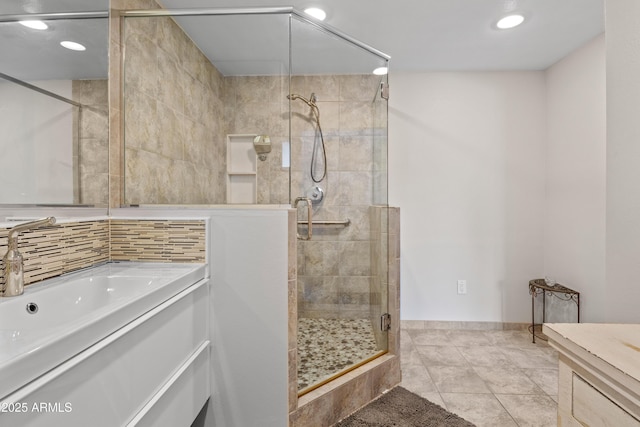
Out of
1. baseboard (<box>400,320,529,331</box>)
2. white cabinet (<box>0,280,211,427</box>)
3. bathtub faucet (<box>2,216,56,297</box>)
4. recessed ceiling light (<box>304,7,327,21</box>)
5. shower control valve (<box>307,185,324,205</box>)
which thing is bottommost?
baseboard (<box>400,320,529,331</box>)

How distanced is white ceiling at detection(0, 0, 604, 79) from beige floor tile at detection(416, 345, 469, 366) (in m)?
2.32

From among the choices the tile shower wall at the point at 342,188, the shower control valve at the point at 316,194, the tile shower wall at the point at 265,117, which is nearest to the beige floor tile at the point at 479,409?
the tile shower wall at the point at 342,188

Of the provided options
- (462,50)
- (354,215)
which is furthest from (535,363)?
(462,50)

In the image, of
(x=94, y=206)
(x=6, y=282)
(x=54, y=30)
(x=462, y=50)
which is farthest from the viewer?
(x=462, y=50)

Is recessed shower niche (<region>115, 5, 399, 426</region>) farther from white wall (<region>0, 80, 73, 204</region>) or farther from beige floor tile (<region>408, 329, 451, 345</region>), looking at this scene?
beige floor tile (<region>408, 329, 451, 345</region>)

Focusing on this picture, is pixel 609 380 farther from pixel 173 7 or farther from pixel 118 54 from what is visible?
pixel 173 7

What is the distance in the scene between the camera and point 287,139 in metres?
1.88

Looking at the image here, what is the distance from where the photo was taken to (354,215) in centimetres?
234

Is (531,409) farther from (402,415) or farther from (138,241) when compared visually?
(138,241)

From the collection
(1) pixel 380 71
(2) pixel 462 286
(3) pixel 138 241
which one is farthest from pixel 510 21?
(3) pixel 138 241

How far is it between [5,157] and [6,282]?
408 mm

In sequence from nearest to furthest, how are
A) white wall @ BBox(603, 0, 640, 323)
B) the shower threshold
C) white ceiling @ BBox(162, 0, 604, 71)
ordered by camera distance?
white wall @ BBox(603, 0, 640, 323) → the shower threshold → white ceiling @ BBox(162, 0, 604, 71)

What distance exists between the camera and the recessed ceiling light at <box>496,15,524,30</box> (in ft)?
6.93

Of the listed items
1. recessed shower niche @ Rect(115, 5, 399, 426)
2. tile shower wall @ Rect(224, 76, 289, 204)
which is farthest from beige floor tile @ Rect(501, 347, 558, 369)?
tile shower wall @ Rect(224, 76, 289, 204)
